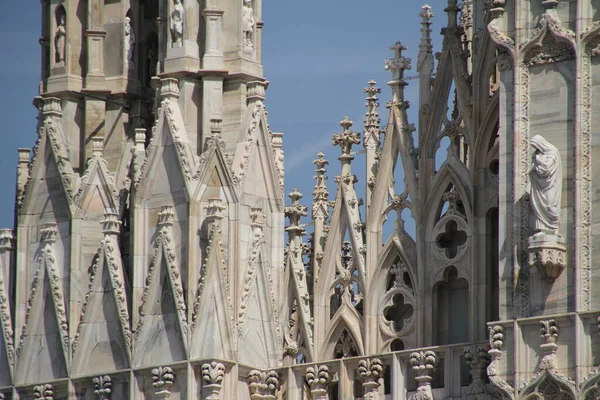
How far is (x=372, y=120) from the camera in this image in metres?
29.2

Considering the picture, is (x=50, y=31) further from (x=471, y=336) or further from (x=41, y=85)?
(x=471, y=336)

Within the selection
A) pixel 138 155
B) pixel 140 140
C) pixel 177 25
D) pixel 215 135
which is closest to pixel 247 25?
pixel 177 25

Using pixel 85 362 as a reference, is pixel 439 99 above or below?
above

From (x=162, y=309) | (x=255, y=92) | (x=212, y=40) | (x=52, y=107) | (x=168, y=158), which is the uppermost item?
(x=212, y=40)

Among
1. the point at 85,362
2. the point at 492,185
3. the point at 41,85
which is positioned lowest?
the point at 85,362

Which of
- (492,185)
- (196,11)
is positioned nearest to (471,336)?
(492,185)

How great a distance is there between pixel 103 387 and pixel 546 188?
6887 millimetres

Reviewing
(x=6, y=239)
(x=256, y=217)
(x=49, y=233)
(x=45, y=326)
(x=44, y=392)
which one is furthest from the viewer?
(x=6, y=239)

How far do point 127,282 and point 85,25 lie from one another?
13.0ft

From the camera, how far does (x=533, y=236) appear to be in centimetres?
2536

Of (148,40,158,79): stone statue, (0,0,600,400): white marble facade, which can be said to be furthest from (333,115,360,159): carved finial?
(148,40,158,79): stone statue

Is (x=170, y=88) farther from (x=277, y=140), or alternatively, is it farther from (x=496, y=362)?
(x=496, y=362)

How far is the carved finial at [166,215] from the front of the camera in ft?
94.3

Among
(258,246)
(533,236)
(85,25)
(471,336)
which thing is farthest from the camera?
(85,25)
